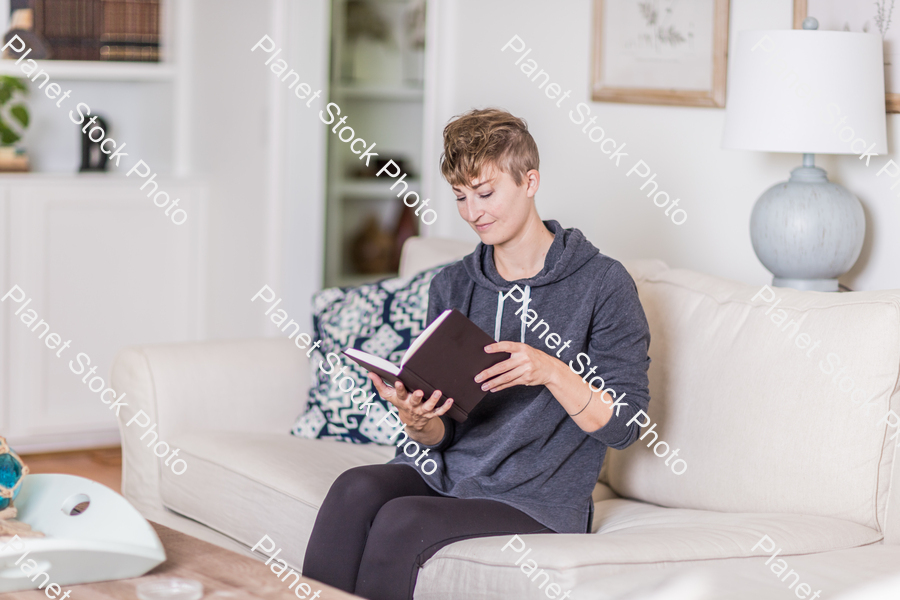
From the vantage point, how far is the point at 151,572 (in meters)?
1.28

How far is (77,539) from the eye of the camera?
4.05 ft

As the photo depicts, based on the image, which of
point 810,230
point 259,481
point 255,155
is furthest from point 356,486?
point 255,155

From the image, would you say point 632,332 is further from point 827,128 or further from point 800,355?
point 827,128

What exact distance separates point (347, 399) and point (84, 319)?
169cm

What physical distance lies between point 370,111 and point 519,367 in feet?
9.44

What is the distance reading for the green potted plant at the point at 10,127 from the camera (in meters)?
3.49

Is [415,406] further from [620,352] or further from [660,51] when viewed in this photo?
[660,51]

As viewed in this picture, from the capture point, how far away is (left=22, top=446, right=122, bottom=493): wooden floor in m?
3.25

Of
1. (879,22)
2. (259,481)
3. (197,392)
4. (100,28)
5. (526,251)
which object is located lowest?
(259,481)

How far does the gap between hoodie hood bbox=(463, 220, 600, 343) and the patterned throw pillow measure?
1.52 ft

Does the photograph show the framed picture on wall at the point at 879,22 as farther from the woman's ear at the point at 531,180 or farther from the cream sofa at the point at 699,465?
the woman's ear at the point at 531,180

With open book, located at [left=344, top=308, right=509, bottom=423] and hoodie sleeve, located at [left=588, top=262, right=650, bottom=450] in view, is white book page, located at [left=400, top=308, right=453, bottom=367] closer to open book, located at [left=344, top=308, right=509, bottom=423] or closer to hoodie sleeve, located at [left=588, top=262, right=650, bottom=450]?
open book, located at [left=344, top=308, right=509, bottom=423]

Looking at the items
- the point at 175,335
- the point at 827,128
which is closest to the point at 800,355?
the point at 827,128

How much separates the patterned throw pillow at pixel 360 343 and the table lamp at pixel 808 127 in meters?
0.76
